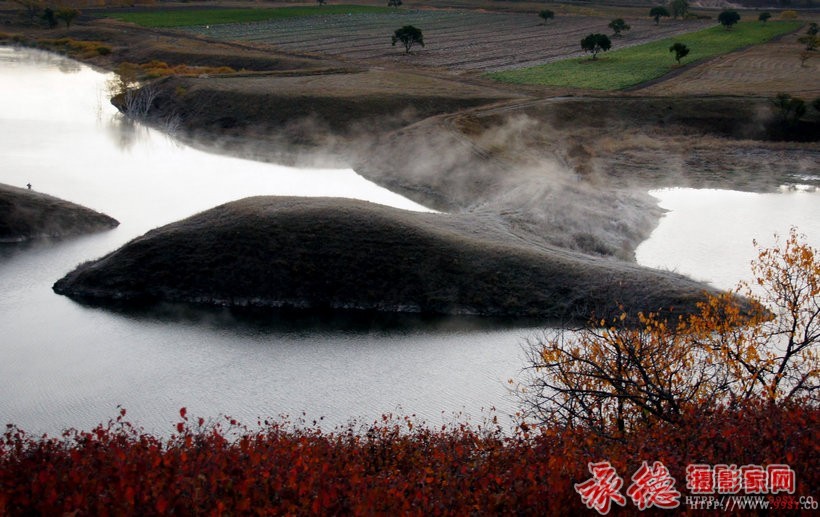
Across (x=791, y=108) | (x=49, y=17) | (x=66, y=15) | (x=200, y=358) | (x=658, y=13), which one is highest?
(x=658, y=13)

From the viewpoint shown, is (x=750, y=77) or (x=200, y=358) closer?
(x=200, y=358)

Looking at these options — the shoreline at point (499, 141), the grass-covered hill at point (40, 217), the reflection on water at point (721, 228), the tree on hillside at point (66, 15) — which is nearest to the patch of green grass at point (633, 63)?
the shoreline at point (499, 141)

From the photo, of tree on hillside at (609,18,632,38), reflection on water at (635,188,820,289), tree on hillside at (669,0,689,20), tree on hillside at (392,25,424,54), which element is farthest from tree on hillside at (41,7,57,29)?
reflection on water at (635,188,820,289)

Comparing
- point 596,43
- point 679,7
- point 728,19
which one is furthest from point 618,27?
point 679,7

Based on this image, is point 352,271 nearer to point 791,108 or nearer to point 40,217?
point 40,217

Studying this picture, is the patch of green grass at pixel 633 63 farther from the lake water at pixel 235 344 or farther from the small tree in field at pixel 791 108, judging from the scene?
the lake water at pixel 235 344

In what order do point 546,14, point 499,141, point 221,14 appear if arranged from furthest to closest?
point 221,14 < point 546,14 < point 499,141

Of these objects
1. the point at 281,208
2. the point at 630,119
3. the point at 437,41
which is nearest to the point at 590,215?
the point at 281,208

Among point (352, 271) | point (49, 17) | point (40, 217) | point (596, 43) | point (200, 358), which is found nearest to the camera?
point (200, 358)
